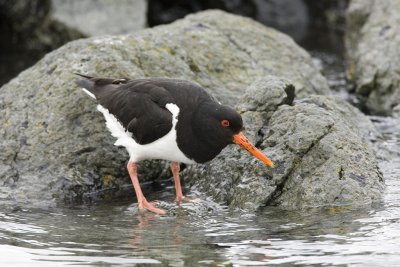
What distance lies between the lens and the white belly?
24.6ft

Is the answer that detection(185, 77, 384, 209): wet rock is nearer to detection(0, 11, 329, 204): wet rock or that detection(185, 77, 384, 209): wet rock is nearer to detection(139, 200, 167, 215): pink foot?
detection(0, 11, 329, 204): wet rock

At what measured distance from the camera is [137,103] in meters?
7.73

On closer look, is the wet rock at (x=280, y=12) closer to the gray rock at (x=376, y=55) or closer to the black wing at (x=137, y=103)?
the gray rock at (x=376, y=55)

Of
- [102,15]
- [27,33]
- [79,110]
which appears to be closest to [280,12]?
[102,15]

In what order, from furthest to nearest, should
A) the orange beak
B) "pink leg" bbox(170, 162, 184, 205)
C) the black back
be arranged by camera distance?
"pink leg" bbox(170, 162, 184, 205)
the black back
the orange beak

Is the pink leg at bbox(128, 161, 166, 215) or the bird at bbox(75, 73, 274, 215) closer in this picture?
the bird at bbox(75, 73, 274, 215)

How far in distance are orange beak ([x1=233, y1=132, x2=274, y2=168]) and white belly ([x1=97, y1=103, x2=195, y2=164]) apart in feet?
1.70

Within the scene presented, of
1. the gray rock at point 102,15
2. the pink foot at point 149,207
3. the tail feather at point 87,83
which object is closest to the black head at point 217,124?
the pink foot at point 149,207

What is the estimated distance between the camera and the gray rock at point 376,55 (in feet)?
37.4

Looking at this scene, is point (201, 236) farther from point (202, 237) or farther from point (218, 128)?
point (218, 128)

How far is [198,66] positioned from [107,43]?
1218 millimetres

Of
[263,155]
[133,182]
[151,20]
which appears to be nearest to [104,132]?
[133,182]

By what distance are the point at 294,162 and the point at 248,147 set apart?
1.61ft

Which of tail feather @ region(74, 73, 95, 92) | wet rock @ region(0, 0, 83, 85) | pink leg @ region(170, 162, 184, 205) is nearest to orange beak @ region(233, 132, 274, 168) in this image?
pink leg @ region(170, 162, 184, 205)
